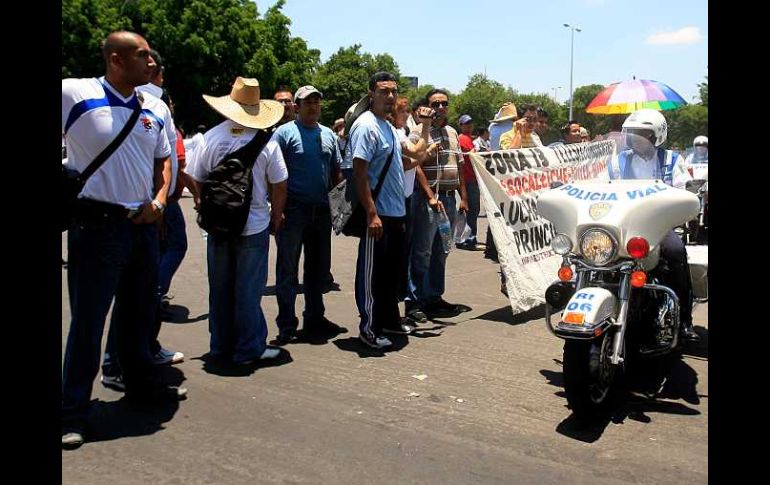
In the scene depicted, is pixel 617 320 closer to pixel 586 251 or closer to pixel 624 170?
pixel 586 251

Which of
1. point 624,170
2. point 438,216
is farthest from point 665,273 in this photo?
point 438,216

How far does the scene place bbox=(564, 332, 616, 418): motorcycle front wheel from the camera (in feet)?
13.3

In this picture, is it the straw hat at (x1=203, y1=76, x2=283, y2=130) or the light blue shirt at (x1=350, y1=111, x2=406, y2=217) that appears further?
the light blue shirt at (x1=350, y1=111, x2=406, y2=217)

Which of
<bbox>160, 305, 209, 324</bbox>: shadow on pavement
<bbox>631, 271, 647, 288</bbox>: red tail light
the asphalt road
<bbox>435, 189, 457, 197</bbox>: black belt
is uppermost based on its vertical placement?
<bbox>435, 189, 457, 197</bbox>: black belt

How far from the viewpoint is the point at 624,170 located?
5273 millimetres

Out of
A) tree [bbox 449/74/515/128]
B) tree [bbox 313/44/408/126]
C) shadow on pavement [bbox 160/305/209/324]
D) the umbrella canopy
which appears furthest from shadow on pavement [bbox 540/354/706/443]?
tree [bbox 449/74/515/128]

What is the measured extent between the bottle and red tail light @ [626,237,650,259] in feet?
8.90

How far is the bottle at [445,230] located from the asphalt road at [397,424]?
46.2 inches

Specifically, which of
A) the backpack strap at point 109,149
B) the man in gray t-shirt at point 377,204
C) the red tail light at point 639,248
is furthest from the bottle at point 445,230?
the backpack strap at point 109,149

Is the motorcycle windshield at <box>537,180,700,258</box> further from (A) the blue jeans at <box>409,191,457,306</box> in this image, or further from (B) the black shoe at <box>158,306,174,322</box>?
(B) the black shoe at <box>158,306,174,322</box>

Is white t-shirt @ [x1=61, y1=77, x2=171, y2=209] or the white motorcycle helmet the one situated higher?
the white motorcycle helmet

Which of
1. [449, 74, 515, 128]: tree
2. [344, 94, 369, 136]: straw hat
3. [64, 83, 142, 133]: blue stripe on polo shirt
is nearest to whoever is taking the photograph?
[64, 83, 142, 133]: blue stripe on polo shirt

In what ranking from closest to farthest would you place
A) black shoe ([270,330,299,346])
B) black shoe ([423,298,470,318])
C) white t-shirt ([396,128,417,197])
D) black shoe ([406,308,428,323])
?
black shoe ([270,330,299,346])
white t-shirt ([396,128,417,197])
black shoe ([406,308,428,323])
black shoe ([423,298,470,318])

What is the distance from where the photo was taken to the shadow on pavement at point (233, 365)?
16.5 feet
